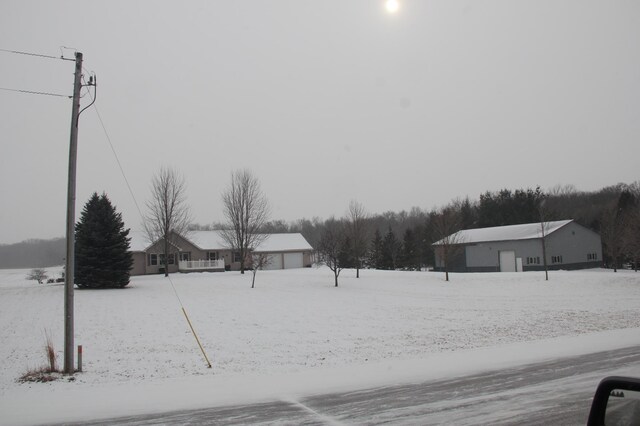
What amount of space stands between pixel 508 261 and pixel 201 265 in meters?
35.5

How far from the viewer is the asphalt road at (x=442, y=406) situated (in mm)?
7031

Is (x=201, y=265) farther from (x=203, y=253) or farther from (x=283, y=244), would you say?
(x=283, y=244)

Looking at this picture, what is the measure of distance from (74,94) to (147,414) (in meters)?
8.15

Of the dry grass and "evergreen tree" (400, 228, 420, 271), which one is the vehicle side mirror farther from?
"evergreen tree" (400, 228, 420, 271)

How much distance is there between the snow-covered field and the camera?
953cm

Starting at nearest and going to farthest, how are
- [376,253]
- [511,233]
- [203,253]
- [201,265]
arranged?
[201,265], [203,253], [511,233], [376,253]

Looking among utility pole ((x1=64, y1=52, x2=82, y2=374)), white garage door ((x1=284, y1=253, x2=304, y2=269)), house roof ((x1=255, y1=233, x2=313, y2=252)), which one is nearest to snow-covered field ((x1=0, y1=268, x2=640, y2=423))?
utility pole ((x1=64, y1=52, x2=82, y2=374))

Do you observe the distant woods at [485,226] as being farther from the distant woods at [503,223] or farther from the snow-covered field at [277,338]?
the snow-covered field at [277,338]

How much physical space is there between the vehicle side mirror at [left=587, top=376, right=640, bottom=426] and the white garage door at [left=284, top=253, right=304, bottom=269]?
55.6 meters

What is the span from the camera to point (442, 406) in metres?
7.73

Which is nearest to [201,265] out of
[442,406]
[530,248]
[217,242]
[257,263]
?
[217,242]

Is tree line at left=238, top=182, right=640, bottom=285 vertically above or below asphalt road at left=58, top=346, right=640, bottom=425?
above

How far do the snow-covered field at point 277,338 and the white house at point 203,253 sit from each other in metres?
19.6

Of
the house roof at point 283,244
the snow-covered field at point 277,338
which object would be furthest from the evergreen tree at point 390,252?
the snow-covered field at point 277,338
